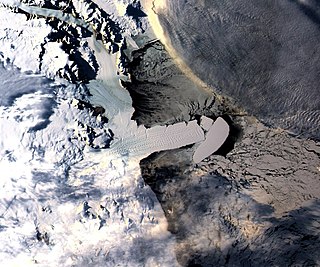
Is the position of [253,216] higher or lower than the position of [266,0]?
lower

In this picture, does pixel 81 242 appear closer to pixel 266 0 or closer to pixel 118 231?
pixel 118 231

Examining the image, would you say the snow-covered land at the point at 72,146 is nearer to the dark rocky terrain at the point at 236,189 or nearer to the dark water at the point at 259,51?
the dark rocky terrain at the point at 236,189

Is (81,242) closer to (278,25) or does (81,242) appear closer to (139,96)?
(139,96)

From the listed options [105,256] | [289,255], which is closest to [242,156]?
[289,255]

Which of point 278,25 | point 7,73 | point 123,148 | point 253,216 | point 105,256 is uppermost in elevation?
point 278,25

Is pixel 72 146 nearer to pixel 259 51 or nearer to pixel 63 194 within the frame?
pixel 63 194

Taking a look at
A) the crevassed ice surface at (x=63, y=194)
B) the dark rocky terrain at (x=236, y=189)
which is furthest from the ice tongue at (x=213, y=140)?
the crevassed ice surface at (x=63, y=194)
